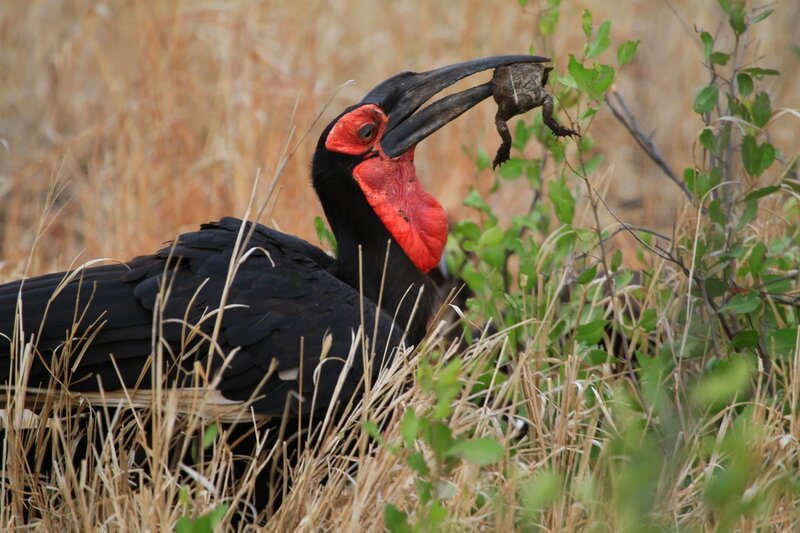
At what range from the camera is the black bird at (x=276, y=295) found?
97.0 inches

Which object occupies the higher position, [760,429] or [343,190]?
[343,190]

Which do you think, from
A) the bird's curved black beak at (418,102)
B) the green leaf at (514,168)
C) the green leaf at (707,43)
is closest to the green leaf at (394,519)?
the bird's curved black beak at (418,102)

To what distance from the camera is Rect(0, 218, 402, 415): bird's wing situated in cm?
246

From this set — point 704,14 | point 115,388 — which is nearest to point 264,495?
point 115,388

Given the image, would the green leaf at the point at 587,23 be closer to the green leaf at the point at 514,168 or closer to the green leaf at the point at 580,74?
the green leaf at the point at 580,74

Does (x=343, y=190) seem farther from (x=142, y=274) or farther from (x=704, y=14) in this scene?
(x=704, y=14)

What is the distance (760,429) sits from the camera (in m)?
2.22

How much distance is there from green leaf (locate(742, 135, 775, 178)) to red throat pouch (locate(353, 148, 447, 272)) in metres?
0.81

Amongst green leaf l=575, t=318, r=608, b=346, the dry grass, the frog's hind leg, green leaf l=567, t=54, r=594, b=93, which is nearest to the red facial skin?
the frog's hind leg

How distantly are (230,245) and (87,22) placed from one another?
2562 millimetres

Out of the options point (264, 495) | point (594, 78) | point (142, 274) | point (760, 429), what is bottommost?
point (264, 495)

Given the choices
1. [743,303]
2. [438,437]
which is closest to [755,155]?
[743,303]

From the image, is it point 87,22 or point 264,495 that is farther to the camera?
point 87,22

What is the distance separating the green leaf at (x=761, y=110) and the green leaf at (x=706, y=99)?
9 cm
